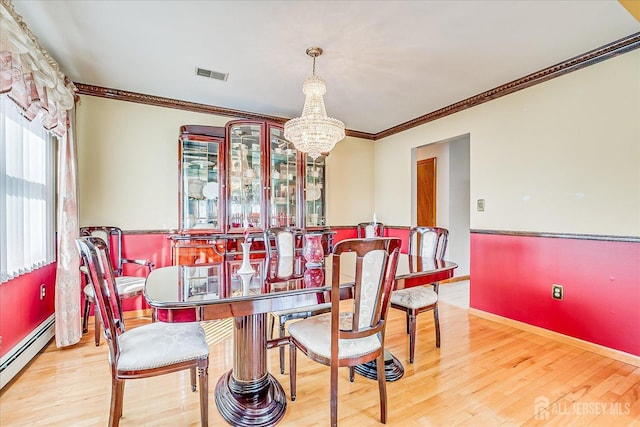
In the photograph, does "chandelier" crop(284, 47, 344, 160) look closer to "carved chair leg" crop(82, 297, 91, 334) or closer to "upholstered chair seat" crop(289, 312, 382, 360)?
"upholstered chair seat" crop(289, 312, 382, 360)

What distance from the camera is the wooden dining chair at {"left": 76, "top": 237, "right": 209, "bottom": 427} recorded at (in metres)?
1.38

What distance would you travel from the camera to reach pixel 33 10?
1921 millimetres

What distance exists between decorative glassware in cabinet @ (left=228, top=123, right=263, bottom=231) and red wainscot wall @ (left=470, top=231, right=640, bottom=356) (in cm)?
254

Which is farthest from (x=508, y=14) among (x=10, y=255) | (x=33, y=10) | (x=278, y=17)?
(x=10, y=255)

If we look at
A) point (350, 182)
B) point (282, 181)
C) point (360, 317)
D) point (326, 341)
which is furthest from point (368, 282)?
point (350, 182)

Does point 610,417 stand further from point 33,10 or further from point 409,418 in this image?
point 33,10

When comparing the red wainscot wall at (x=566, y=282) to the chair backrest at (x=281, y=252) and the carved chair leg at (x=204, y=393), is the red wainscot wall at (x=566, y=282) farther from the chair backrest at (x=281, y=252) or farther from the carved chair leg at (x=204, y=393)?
the carved chair leg at (x=204, y=393)

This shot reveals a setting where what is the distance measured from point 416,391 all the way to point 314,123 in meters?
2.01

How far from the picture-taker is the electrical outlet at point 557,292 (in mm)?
2662

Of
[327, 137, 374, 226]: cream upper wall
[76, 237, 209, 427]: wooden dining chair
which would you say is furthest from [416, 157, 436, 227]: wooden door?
[76, 237, 209, 427]: wooden dining chair

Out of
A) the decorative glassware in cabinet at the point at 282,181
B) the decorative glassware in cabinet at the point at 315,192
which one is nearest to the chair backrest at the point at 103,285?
the decorative glassware in cabinet at the point at 282,181

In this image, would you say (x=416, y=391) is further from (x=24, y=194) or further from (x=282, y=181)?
(x=24, y=194)

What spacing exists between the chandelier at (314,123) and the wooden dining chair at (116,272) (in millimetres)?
1908

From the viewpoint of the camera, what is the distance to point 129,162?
3.27 metres
